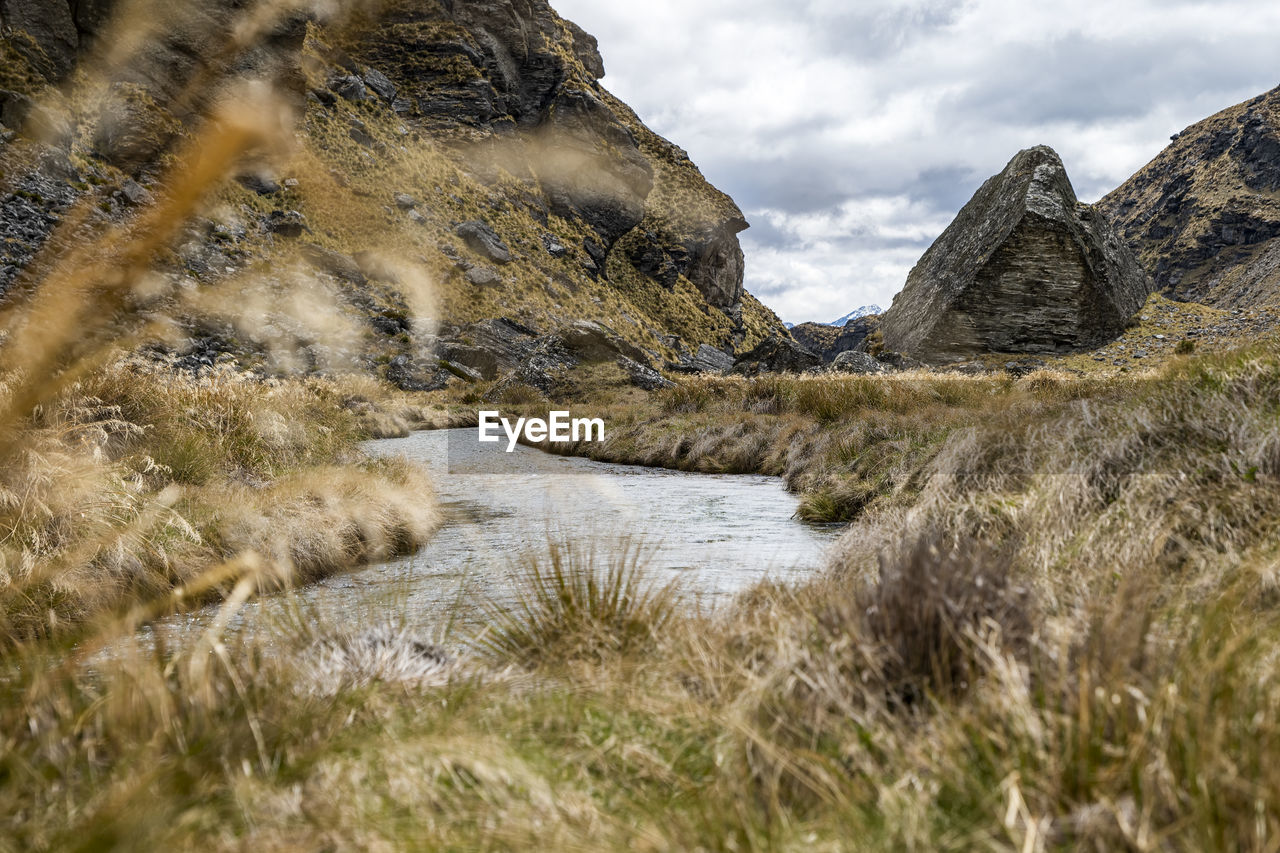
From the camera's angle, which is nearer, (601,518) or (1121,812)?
(1121,812)

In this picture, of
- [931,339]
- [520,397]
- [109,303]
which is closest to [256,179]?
[109,303]

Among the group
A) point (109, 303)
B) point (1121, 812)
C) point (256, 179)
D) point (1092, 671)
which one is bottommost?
point (1121, 812)

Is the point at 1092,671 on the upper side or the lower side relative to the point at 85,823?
upper

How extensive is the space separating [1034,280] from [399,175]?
169 ft

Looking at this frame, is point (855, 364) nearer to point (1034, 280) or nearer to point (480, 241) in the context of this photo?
→ point (1034, 280)

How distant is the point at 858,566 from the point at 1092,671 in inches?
89.0

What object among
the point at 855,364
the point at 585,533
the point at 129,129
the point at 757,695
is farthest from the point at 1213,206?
the point at 757,695

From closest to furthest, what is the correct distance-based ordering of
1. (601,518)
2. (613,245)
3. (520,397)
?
(601,518) → (520,397) → (613,245)

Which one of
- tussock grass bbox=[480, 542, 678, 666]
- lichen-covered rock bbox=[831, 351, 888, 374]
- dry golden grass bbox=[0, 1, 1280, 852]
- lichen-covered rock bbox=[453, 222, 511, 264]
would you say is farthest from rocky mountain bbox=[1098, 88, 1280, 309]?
tussock grass bbox=[480, 542, 678, 666]

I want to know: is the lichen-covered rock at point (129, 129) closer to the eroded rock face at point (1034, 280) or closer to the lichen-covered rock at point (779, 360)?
the lichen-covered rock at point (779, 360)

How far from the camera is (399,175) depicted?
58.2 metres

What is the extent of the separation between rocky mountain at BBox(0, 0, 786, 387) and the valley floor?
116 feet

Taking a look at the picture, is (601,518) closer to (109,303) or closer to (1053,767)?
(1053,767)

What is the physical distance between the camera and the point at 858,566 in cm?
414
